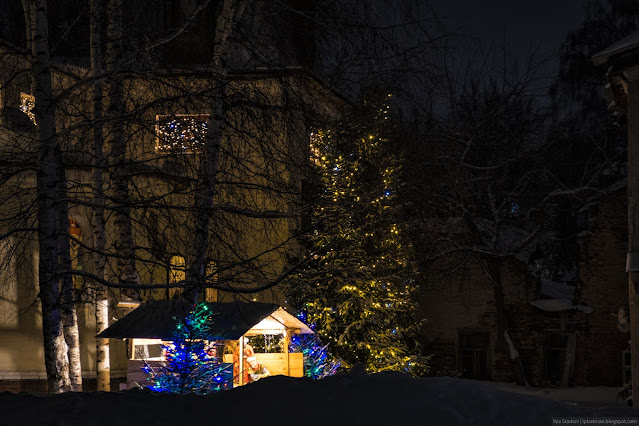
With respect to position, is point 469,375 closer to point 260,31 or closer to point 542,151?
point 542,151

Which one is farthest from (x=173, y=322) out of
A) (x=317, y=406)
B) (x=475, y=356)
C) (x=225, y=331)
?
(x=475, y=356)

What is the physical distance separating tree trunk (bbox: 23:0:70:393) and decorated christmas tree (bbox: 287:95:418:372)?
1143 cm

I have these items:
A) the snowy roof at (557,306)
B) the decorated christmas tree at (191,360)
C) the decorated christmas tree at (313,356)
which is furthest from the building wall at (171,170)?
the snowy roof at (557,306)

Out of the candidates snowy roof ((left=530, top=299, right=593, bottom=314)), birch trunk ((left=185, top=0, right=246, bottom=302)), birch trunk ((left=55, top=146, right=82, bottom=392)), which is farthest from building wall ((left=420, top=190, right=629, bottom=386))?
birch trunk ((left=55, top=146, right=82, bottom=392))

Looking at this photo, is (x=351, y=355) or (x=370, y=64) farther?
(x=351, y=355)

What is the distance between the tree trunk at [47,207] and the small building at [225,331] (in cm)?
155

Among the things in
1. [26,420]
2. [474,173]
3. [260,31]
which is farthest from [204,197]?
[474,173]

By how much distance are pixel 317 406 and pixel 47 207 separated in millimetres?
4707

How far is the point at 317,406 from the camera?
7625mm

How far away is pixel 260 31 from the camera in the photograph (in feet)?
37.7

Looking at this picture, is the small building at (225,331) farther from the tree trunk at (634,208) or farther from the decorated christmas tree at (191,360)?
the tree trunk at (634,208)

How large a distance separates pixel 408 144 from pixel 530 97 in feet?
28.0

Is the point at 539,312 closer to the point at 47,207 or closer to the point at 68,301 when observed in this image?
the point at 68,301

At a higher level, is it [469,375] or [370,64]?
[370,64]
